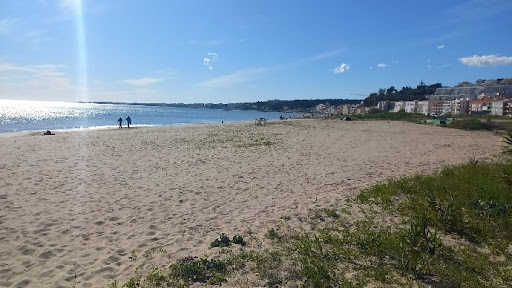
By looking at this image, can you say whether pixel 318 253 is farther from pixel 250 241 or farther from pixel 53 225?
pixel 53 225

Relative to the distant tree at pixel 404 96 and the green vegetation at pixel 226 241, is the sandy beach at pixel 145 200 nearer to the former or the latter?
the green vegetation at pixel 226 241

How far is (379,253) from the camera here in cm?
566

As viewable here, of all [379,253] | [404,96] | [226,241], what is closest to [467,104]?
[404,96]

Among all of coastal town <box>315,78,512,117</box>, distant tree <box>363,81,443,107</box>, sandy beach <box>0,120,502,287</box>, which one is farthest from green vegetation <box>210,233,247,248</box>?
distant tree <box>363,81,443,107</box>

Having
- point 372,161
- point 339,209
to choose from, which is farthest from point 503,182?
point 372,161

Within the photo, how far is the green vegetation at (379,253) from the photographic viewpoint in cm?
484

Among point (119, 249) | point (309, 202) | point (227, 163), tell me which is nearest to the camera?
point (119, 249)

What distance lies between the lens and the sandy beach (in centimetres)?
565

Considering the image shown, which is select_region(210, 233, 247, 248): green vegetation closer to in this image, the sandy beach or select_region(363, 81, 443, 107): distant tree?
the sandy beach

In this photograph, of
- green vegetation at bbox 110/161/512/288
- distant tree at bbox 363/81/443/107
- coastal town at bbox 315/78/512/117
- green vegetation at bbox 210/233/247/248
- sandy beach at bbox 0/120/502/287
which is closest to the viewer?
green vegetation at bbox 110/161/512/288

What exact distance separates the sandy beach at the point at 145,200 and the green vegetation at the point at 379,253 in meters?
0.70

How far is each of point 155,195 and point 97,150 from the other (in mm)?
11786

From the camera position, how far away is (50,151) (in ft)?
61.9

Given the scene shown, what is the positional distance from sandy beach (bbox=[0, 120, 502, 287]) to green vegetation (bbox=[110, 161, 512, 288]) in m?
0.70
